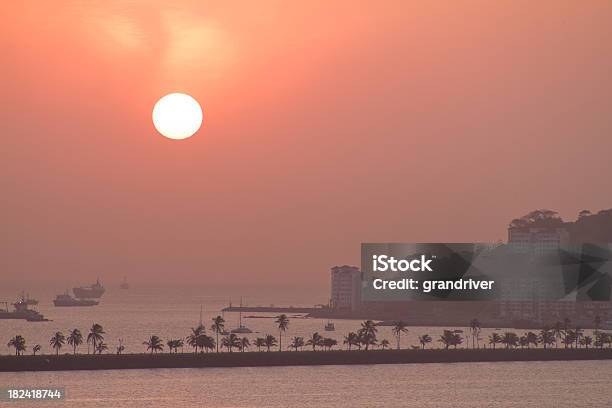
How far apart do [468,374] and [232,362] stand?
97.8ft

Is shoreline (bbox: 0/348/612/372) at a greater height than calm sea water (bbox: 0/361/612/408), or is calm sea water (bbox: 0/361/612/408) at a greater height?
shoreline (bbox: 0/348/612/372)

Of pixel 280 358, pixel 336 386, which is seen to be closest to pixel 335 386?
pixel 336 386

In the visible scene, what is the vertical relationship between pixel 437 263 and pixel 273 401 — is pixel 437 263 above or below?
above

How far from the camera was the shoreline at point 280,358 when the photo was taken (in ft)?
454

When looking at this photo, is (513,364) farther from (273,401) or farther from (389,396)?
(273,401)

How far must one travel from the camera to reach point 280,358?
152 meters

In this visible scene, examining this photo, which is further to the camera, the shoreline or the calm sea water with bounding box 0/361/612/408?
the shoreline

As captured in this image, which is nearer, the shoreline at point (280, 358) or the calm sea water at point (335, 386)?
the calm sea water at point (335, 386)

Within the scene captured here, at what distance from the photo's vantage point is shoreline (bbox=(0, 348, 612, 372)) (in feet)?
454

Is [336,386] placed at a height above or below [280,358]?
below

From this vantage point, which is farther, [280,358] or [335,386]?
[280,358]

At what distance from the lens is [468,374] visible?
5748 inches

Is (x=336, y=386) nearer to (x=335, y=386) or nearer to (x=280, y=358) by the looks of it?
(x=335, y=386)

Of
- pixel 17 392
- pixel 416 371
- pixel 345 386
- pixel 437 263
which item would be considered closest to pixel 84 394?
pixel 17 392
